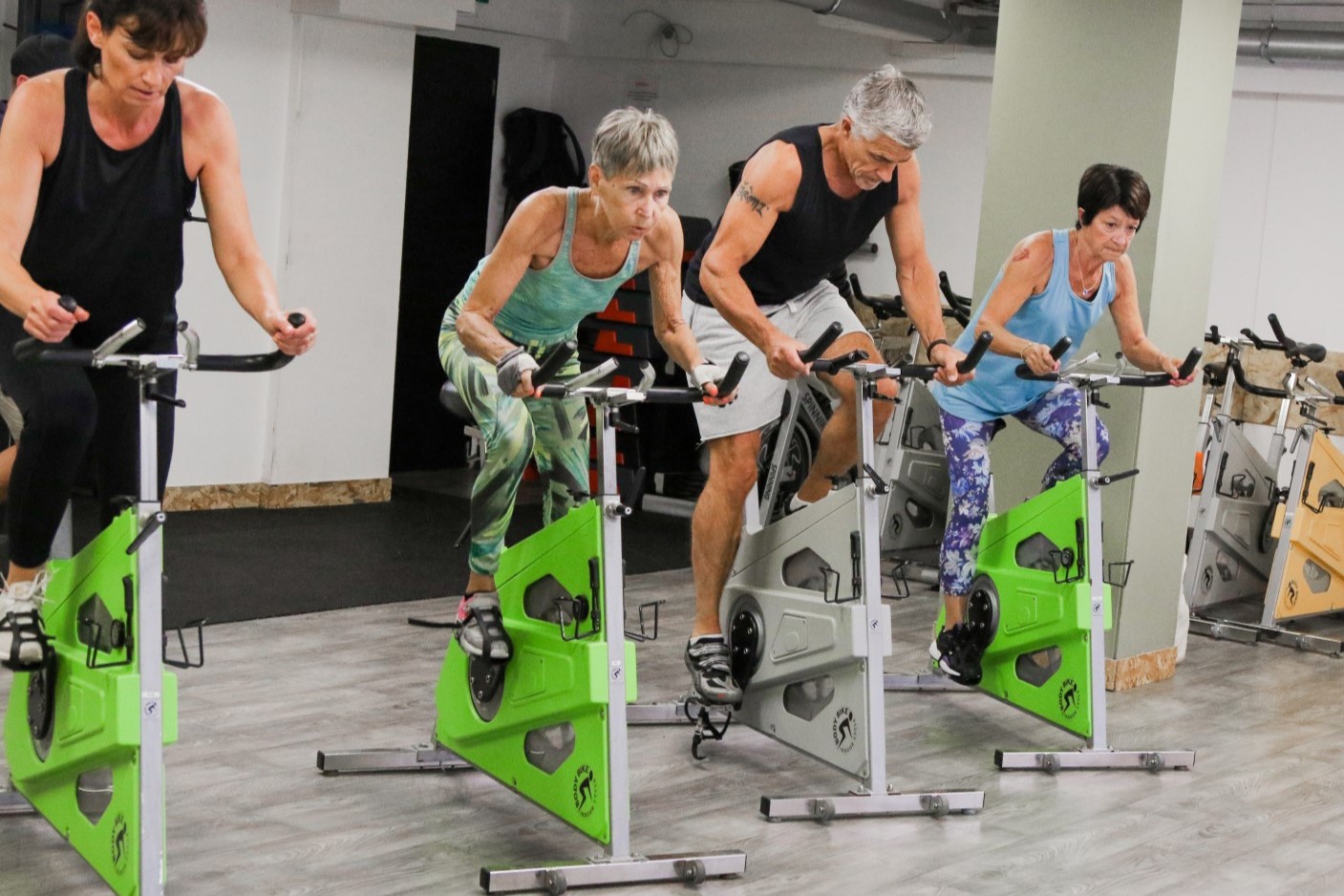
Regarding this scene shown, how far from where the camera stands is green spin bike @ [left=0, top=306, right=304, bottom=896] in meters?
2.72

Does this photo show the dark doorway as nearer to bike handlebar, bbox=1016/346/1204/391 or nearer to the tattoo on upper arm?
the tattoo on upper arm

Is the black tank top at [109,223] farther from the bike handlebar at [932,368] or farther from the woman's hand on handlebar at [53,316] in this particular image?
the bike handlebar at [932,368]

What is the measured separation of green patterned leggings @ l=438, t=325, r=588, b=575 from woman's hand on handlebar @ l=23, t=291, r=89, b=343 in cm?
104

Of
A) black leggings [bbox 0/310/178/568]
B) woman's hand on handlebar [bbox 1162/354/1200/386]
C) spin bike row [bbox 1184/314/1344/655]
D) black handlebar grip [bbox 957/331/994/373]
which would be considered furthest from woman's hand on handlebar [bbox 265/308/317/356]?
spin bike row [bbox 1184/314/1344/655]

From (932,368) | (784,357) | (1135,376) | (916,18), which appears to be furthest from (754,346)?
(916,18)

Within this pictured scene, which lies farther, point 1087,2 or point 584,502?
point 1087,2

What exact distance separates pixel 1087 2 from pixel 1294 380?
187cm

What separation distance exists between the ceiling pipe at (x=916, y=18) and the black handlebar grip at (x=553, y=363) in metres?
4.75

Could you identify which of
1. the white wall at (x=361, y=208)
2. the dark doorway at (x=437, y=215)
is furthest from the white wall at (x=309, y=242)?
the dark doorway at (x=437, y=215)

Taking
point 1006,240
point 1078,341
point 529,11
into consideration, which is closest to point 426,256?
point 529,11

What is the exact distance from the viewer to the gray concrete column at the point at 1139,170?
16.6 feet

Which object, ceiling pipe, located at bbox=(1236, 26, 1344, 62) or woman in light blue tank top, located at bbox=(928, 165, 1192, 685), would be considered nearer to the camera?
woman in light blue tank top, located at bbox=(928, 165, 1192, 685)

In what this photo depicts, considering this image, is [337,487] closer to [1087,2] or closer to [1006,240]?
[1006,240]

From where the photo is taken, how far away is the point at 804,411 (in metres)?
7.62
